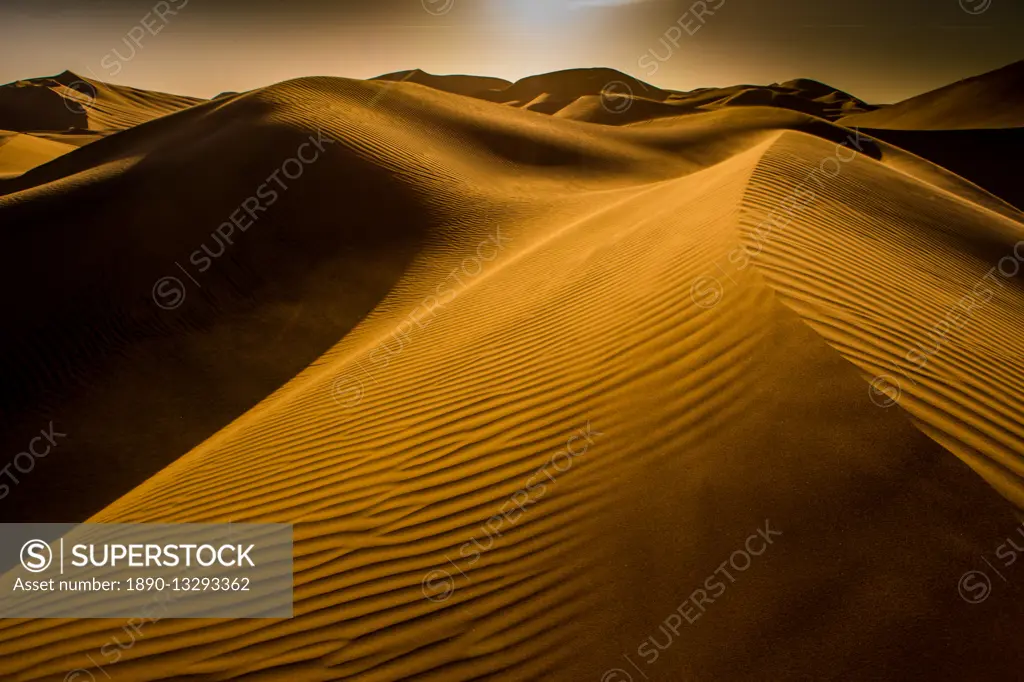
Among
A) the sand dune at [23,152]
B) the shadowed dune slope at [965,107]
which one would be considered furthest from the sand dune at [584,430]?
the shadowed dune slope at [965,107]

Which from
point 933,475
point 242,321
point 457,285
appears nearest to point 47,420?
point 242,321

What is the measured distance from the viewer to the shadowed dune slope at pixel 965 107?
41969mm

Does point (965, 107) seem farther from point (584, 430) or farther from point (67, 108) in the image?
point (67, 108)

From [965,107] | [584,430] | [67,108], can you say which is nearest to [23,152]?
[67,108]

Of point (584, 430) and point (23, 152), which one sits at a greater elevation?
point (23, 152)

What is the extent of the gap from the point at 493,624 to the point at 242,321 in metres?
8.11

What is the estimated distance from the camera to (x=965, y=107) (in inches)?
1809

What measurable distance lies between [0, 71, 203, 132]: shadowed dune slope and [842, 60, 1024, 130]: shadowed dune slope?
6226 centimetres

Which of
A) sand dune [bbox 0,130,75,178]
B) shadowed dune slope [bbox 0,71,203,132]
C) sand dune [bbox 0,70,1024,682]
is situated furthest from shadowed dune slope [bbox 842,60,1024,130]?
shadowed dune slope [bbox 0,71,203,132]

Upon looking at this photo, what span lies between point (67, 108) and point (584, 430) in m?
60.7

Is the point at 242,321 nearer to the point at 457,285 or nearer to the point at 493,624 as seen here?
the point at 457,285

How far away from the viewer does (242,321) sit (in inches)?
363

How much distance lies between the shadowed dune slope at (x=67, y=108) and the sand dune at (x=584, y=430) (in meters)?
46.4

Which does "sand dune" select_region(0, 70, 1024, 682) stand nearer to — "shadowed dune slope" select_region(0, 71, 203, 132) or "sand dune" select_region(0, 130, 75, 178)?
"sand dune" select_region(0, 130, 75, 178)
